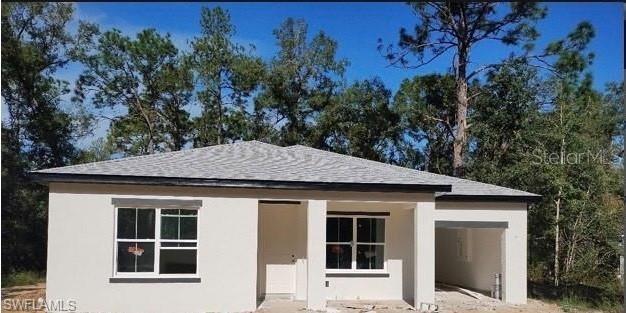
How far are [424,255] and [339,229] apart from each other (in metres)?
2.51

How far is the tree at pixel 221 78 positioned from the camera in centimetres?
2964

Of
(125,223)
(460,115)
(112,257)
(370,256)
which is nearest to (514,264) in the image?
(370,256)

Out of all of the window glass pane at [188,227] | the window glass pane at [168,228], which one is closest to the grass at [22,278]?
the window glass pane at [168,228]

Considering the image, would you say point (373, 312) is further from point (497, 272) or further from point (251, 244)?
point (497, 272)

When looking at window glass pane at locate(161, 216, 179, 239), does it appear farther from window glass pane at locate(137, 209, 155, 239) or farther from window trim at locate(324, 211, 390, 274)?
window trim at locate(324, 211, 390, 274)

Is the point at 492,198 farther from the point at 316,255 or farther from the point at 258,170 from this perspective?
the point at 258,170

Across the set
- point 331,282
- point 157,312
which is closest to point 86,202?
point 157,312

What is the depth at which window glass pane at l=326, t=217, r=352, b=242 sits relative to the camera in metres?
15.4

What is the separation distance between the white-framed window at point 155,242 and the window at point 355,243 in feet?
12.4

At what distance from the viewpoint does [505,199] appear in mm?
15578

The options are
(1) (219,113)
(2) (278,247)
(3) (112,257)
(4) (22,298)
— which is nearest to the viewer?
(3) (112,257)

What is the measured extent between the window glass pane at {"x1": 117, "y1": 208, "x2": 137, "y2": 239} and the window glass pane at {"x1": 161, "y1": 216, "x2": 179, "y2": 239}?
0.59 metres

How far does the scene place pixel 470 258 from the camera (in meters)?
18.0

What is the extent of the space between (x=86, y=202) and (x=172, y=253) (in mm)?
2010
